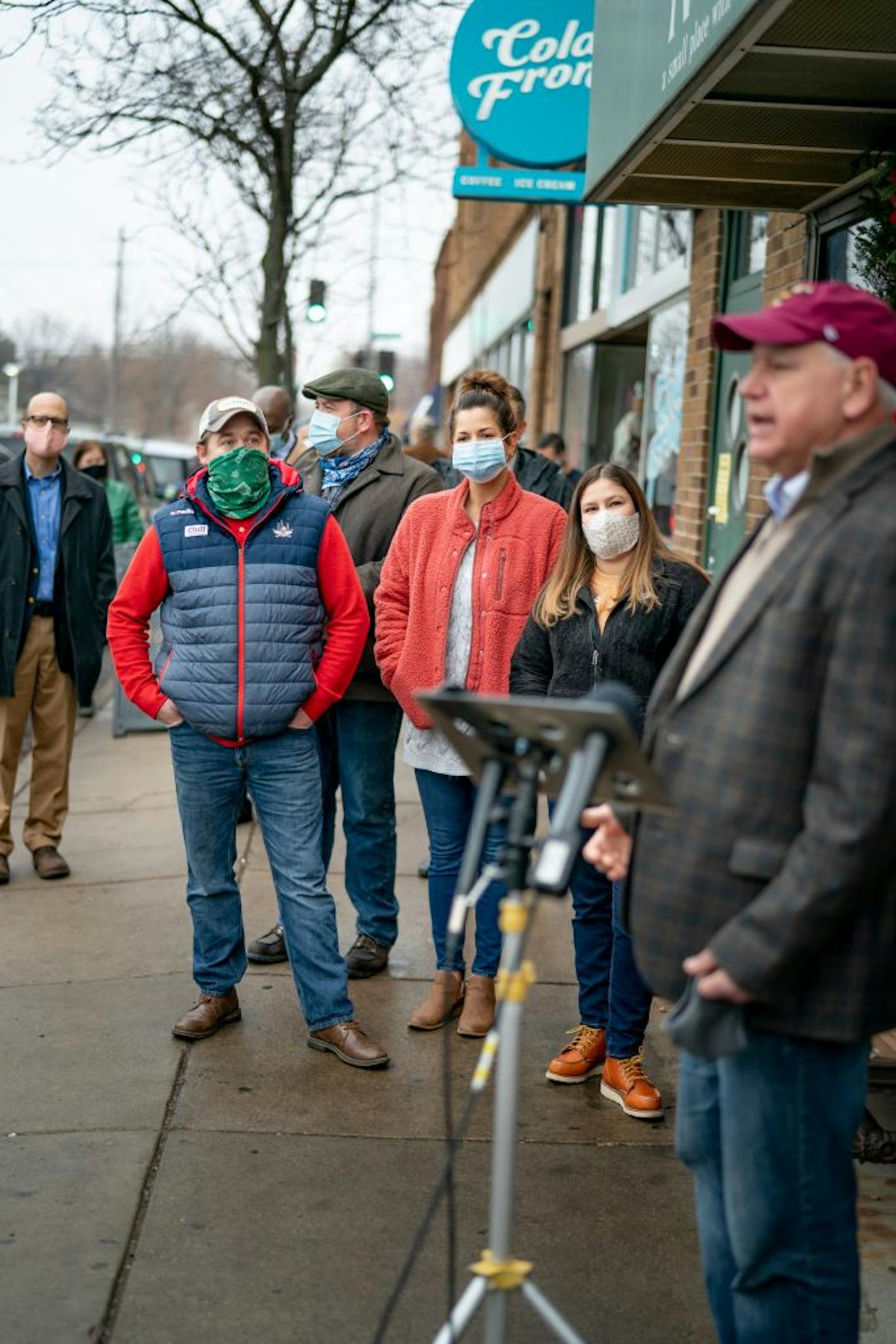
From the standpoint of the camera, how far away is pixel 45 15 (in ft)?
31.0

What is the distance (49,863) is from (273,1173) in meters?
3.43

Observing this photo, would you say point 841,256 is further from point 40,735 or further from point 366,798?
point 40,735

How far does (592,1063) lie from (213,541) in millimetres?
2000

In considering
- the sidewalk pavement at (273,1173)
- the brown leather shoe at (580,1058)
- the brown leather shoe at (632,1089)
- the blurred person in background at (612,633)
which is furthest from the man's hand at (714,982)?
the brown leather shoe at (580,1058)

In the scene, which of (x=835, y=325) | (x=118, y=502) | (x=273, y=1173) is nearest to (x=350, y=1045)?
(x=273, y=1173)

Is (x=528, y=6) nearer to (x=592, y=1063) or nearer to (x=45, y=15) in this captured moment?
(x=45, y=15)

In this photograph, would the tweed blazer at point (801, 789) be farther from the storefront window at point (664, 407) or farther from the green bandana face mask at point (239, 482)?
the storefront window at point (664, 407)

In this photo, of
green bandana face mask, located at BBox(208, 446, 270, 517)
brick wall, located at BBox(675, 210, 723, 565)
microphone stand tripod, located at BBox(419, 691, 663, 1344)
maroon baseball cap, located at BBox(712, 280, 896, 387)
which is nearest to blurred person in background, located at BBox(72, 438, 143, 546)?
brick wall, located at BBox(675, 210, 723, 565)

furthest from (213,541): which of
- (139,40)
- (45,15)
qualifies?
(139,40)

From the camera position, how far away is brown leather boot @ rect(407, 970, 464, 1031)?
534 cm

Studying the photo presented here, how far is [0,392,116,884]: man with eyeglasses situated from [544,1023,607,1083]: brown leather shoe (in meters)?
3.19

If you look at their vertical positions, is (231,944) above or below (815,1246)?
below

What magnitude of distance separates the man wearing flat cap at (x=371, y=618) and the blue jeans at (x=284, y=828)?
68cm

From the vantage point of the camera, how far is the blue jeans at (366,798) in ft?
19.0
